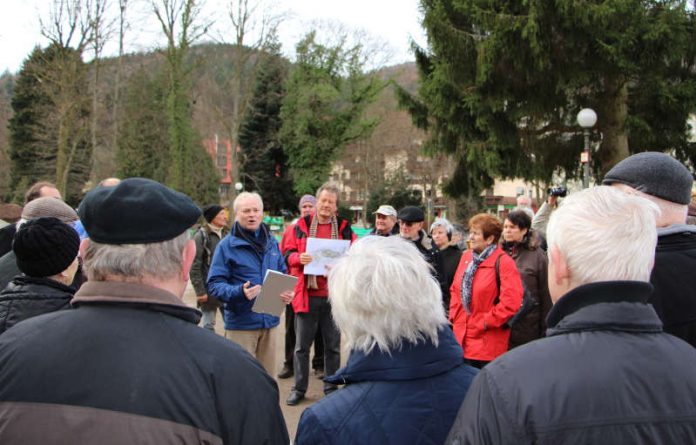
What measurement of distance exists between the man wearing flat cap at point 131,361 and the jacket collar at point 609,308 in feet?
2.84

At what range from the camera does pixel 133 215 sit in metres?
1.64

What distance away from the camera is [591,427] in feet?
4.50

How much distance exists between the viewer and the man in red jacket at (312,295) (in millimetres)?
5785

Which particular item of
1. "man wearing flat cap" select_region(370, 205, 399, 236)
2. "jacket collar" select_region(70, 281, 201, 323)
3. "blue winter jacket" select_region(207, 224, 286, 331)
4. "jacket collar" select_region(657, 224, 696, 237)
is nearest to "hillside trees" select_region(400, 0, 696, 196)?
"man wearing flat cap" select_region(370, 205, 399, 236)

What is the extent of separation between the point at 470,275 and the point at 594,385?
361cm

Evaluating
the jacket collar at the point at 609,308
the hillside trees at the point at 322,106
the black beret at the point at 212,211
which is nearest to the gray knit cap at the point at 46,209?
the black beret at the point at 212,211

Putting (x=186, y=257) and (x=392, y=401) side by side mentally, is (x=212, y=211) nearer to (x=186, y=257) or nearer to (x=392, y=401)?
(x=186, y=257)

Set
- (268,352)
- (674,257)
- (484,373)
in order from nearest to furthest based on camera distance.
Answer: (484,373)
(674,257)
(268,352)

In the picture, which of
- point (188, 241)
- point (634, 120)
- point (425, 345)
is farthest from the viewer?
point (634, 120)

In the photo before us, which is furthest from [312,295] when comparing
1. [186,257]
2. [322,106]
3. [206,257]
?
[322,106]

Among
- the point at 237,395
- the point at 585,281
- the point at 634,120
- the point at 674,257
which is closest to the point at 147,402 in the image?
the point at 237,395

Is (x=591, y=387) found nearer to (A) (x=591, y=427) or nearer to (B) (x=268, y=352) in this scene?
(A) (x=591, y=427)

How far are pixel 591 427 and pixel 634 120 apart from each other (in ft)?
48.9

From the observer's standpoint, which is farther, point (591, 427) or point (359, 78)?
point (359, 78)
